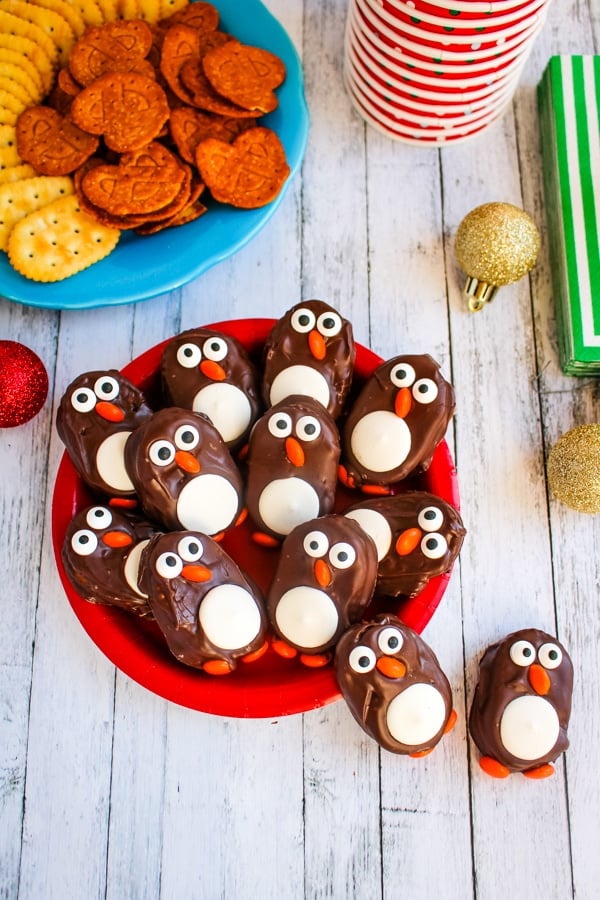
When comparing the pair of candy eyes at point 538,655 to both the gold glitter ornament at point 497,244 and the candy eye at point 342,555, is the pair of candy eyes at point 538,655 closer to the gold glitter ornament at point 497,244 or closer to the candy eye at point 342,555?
the candy eye at point 342,555

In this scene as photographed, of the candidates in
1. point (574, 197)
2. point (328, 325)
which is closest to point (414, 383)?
point (328, 325)

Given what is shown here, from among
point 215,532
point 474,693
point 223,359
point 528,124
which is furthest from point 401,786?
point 528,124

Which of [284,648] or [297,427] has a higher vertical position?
[297,427]

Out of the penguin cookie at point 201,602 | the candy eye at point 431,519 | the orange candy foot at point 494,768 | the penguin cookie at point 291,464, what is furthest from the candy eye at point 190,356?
the orange candy foot at point 494,768

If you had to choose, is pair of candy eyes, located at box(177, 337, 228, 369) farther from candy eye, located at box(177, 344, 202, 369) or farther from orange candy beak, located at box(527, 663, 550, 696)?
orange candy beak, located at box(527, 663, 550, 696)

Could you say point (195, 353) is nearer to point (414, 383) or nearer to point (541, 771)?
point (414, 383)

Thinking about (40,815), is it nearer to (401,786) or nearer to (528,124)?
(401,786)
